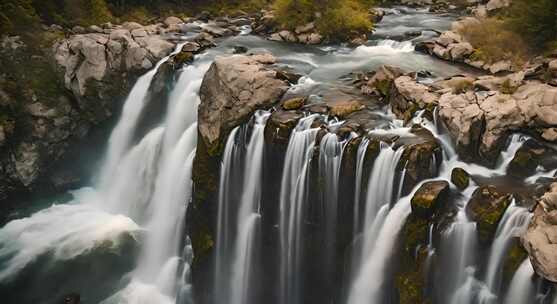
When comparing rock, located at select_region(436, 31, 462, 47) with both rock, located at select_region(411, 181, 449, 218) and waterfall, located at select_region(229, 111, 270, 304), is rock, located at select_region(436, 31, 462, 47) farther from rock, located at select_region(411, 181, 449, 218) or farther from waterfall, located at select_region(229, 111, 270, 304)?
rock, located at select_region(411, 181, 449, 218)

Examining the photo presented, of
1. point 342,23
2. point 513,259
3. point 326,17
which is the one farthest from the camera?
point 326,17

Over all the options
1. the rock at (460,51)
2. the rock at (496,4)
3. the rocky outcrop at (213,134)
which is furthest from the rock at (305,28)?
the rocky outcrop at (213,134)

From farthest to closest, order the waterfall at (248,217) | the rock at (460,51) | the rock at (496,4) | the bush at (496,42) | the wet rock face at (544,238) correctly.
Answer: the rock at (496,4)
the rock at (460,51)
the bush at (496,42)
the waterfall at (248,217)
the wet rock face at (544,238)

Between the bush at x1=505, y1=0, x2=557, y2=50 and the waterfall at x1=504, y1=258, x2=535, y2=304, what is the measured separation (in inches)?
457

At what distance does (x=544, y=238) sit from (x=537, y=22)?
12.4 metres

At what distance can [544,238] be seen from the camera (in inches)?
365

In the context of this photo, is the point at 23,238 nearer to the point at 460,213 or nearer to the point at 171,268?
the point at 171,268

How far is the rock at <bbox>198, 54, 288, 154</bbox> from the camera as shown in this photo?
15688 millimetres

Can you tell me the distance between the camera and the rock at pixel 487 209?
34.6ft

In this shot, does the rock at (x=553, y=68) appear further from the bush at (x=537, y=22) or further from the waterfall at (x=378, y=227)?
the waterfall at (x=378, y=227)

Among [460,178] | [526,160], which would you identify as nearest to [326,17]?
[526,160]

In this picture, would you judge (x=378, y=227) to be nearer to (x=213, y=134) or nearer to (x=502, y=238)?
(x=502, y=238)

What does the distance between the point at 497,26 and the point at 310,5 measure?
1073cm

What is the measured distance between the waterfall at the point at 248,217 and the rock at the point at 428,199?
546 cm
